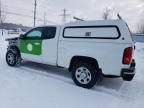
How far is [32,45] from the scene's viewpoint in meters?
6.29

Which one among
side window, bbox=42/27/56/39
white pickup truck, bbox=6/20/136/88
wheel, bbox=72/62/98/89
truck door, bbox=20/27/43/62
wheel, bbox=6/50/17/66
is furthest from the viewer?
wheel, bbox=6/50/17/66

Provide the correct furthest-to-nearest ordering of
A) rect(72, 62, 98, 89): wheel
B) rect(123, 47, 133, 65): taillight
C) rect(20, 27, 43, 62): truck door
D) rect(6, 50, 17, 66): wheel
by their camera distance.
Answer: rect(6, 50, 17, 66): wheel → rect(20, 27, 43, 62): truck door → rect(72, 62, 98, 89): wheel → rect(123, 47, 133, 65): taillight

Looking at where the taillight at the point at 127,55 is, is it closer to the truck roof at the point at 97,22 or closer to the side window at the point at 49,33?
the truck roof at the point at 97,22

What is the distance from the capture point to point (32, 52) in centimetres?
630

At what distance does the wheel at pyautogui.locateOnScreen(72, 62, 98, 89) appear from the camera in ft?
15.8

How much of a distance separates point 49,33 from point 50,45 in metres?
0.46

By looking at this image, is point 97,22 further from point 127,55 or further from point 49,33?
point 49,33

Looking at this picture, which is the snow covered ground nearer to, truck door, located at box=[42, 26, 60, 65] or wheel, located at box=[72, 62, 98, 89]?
wheel, located at box=[72, 62, 98, 89]

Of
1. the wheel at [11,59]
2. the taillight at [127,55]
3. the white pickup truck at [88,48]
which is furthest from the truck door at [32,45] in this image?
the taillight at [127,55]

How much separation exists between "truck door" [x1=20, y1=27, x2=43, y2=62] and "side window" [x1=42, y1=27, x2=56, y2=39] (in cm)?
20

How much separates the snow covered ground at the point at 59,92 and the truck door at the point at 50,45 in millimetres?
651

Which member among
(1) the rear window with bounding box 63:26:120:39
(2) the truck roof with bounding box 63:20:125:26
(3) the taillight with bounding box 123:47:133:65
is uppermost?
(2) the truck roof with bounding box 63:20:125:26

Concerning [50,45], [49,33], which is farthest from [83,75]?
[49,33]

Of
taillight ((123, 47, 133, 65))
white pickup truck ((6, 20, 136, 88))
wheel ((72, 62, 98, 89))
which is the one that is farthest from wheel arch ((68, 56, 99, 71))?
taillight ((123, 47, 133, 65))
